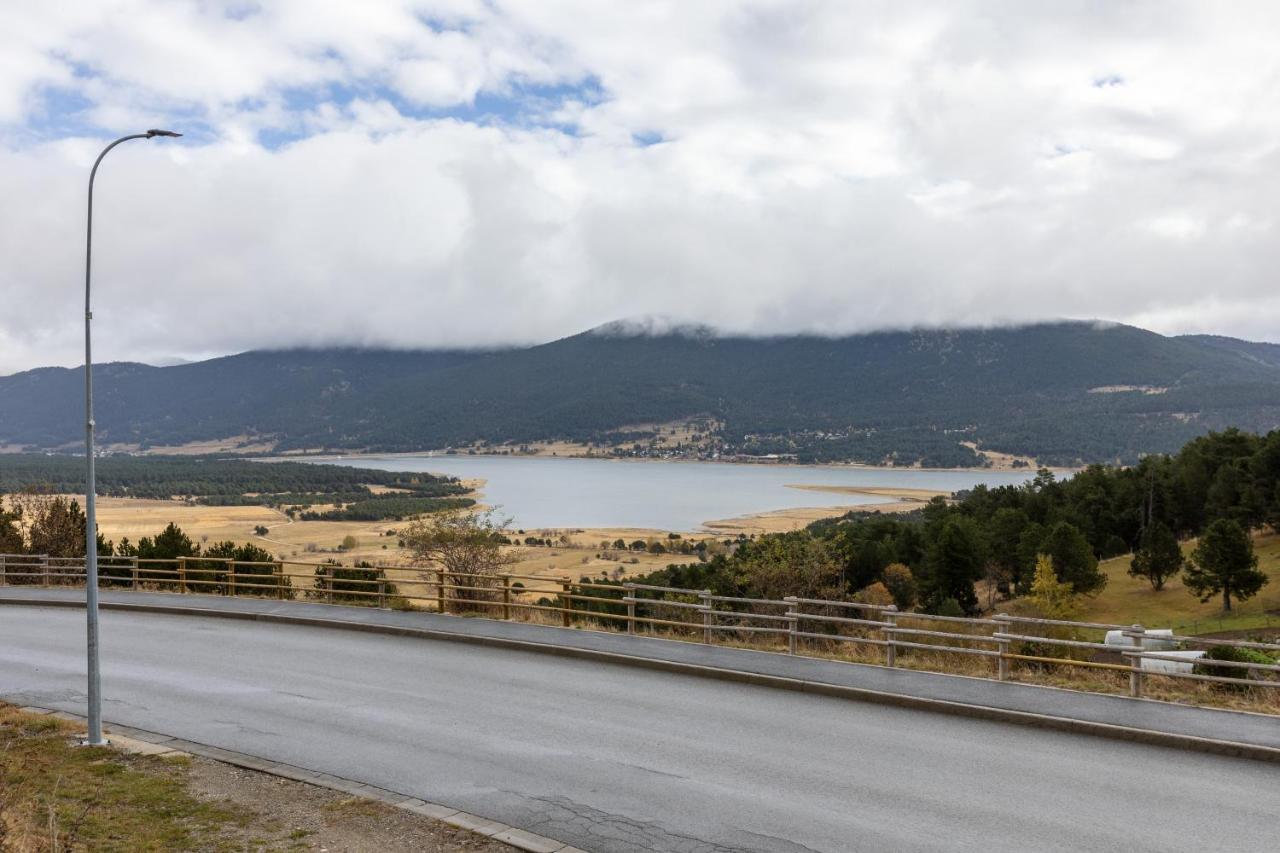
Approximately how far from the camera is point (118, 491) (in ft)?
567

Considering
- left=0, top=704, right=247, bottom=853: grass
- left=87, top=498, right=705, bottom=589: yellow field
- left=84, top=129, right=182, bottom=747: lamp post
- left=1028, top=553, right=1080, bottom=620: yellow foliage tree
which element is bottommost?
left=1028, top=553, right=1080, bottom=620: yellow foliage tree

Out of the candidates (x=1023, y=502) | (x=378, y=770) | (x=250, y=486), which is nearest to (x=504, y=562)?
(x=378, y=770)

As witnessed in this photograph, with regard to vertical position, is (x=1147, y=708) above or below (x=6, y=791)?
below

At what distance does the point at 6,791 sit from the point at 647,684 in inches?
364

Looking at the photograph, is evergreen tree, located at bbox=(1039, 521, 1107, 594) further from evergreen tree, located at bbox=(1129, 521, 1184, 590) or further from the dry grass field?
evergreen tree, located at bbox=(1129, 521, 1184, 590)

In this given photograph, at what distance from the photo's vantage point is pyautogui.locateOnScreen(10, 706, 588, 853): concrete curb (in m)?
8.62

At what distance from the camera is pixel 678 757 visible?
1141 centimetres

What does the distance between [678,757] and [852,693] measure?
13.2 feet

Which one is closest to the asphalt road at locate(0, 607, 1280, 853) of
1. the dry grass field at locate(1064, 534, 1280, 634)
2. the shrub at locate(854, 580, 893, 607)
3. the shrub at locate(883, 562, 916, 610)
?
the shrub at locate(854, 580, 893, 607)

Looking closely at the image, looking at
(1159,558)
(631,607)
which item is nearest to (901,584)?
(1159,558)

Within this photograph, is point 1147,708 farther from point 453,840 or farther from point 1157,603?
point 1157,603

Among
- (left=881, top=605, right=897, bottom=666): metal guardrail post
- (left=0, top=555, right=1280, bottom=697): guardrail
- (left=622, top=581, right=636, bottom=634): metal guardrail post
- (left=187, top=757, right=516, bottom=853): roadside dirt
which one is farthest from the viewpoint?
(left=622, top=581, right=636, bottom=634): metal guardrail post

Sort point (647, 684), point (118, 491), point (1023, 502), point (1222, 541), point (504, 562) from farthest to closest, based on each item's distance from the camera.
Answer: point (118, 491), point (1023, 502), point (1222, 541), point (504, 562), point (647, 684)

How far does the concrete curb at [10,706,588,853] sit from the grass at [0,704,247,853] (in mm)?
464
